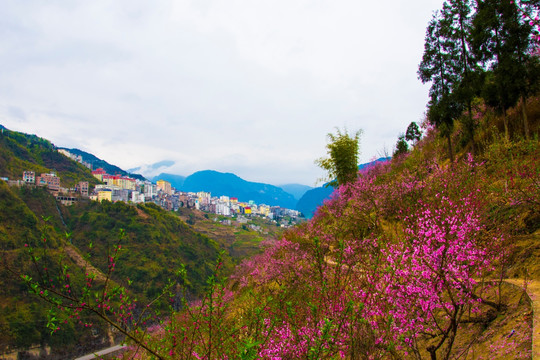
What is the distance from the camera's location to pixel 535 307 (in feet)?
8.03

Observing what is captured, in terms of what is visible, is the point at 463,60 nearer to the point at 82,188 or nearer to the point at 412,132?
the point at 412,132

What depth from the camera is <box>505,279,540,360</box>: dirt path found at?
77.1 inches

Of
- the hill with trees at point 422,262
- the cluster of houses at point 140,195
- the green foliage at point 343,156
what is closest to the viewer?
the hill with trees at point 422,262

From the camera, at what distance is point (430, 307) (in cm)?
254

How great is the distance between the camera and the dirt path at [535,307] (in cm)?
196

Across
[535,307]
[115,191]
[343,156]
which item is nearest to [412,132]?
[343,156]

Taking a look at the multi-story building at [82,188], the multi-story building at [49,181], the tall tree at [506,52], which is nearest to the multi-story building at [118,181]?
the multi-story building at [82,188]

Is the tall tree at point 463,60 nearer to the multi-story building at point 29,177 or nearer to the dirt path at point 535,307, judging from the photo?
the dirt path at point 535,307

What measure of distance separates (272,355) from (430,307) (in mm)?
1782

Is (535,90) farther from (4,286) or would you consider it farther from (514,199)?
(4,286)

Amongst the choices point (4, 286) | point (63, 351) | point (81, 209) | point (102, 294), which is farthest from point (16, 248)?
point (102, 294)

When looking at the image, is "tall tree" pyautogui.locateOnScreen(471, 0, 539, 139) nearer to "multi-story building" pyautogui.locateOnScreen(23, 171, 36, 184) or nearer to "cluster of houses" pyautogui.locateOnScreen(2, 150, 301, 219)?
"cluster of houses" pyautogui.locateOnScreen(2, 150, 301, 219)

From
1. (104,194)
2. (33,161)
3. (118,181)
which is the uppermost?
(33,161)

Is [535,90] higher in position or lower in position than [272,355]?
higher
